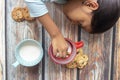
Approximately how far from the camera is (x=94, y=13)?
103 cm

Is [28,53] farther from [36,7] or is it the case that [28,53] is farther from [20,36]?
[36,7]

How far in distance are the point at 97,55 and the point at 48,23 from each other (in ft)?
0.84

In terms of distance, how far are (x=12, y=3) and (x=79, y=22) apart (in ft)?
0.89

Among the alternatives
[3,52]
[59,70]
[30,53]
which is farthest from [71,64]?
[3,52]

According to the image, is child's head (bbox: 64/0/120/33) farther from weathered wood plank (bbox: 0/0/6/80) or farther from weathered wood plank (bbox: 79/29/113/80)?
weathered wood plank (bbox: 0/0/6/80)

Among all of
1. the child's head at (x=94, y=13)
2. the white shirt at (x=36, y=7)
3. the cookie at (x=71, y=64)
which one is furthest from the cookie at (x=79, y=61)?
the white shirt at (x=36, y=7)

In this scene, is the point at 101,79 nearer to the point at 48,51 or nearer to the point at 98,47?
the point at 98,47

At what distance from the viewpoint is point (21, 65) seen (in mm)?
1150

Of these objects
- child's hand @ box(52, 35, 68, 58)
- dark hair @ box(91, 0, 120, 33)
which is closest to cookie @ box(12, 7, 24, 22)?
child's hand @ box(52, 35, 68, 58)

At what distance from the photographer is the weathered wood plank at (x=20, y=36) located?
1.15 meters

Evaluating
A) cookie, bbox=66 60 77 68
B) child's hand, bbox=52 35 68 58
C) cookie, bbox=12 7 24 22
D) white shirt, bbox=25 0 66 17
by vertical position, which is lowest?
cookie, bbox=66 60 77 68

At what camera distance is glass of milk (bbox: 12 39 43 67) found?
3.61ft

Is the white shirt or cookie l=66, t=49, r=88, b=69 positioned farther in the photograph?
cookie l=66, t=49, r=88, b=69

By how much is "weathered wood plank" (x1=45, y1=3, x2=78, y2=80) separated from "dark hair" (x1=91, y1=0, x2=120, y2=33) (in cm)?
14
